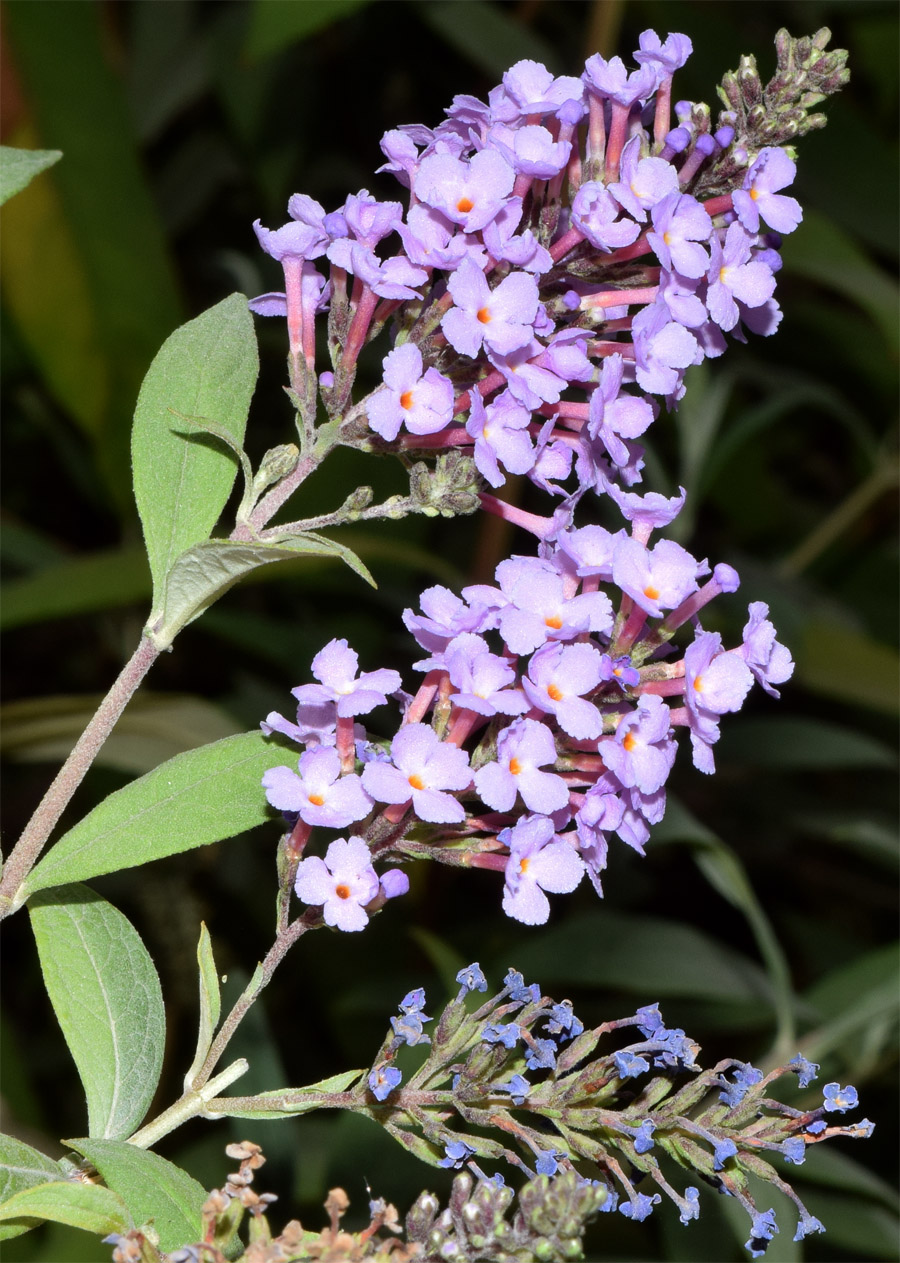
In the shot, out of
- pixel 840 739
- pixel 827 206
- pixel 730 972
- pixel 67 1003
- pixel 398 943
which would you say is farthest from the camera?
pixel 827 206

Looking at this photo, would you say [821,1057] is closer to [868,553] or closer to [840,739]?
[840,739]

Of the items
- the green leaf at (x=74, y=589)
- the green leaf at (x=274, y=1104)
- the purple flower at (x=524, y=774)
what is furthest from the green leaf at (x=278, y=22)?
the green leaf at (x=274, y=1104)

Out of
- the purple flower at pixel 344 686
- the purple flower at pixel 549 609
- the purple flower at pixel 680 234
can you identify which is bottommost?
the purple flower at pixel 344 686

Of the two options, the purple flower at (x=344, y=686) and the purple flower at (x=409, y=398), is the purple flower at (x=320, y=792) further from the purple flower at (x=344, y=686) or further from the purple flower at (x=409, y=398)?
the purple flower at (x=409, y=398)

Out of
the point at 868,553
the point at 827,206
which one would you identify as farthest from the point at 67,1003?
the point at 868,553

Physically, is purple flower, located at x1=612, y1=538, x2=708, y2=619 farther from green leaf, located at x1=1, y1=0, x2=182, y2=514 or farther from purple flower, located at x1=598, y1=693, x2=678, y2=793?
green leaf, located at x1=1, y1=0, x2=182, y2=514

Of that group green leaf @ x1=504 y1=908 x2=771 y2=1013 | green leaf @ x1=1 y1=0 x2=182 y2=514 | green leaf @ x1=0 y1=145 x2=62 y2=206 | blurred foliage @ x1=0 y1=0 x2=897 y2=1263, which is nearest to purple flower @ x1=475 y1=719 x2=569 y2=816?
green leaf @ x1=0 y1=145 x2=62 y2=206

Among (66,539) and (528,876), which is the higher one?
(528,876)

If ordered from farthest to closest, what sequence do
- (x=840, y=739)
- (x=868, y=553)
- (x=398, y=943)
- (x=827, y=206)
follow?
(x=868, y=553) → (x=827, y=206) → (x=398, y=943) → (x=840, y=739)
